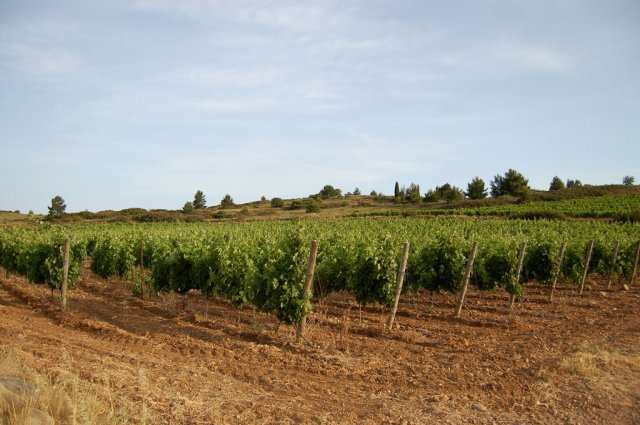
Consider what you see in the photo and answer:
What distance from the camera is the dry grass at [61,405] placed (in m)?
4.34

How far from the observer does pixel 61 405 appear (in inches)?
181

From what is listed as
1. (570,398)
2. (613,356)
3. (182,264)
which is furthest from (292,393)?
(182,264)

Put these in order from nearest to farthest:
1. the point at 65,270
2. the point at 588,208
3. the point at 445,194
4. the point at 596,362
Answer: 1. the point at 596,362
2. the point at 65,270
3. the point at 588,208
4. the point at 445,194

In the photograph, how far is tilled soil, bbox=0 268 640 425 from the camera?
586 cm

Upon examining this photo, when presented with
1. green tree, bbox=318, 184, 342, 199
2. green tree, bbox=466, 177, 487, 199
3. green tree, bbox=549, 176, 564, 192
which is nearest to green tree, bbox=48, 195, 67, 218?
green tree, bbox=318, 184, 342, 199

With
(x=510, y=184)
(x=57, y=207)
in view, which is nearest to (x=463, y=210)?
(x=510, y=184)

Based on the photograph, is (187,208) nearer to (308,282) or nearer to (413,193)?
(413,193)

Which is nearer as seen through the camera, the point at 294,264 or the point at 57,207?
the point at 294,264

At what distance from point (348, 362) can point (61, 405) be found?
4675 mm

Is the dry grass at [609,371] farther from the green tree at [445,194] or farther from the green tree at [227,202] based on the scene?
the green tree at [227,202]

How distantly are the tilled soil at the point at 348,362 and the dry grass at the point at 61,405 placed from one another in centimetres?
19

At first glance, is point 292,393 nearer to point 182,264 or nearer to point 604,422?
point 604,422

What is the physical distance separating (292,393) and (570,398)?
3931 millimetres

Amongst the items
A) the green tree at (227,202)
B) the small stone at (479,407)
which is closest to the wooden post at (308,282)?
the small stone at (479,407)
